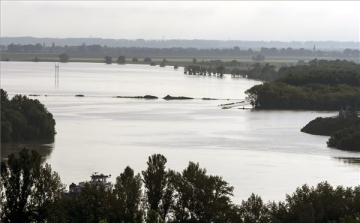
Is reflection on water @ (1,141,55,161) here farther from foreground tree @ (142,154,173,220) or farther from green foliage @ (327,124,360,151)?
foreground tree @ (142,154,173,220)

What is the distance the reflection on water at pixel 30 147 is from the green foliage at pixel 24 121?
0.40 meters

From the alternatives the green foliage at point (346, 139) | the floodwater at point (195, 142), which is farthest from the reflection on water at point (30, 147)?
the green foliage at point (346, 139)

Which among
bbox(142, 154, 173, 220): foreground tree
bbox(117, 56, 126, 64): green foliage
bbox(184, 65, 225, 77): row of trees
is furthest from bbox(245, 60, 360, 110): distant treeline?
bbox(117, 56, 126, 64): green foliage

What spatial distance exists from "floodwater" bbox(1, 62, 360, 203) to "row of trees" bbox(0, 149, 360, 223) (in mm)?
2206

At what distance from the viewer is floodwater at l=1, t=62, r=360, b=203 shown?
18.1 meters

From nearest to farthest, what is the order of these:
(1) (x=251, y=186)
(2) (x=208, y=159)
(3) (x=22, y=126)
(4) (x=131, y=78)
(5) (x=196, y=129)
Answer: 1. (1) (x=251, y=186)
2. (2) (x=208, y=159)
3. (3) (x=22, y=126)
4. (5) (x=196, y=129)
5. (4) (x=131, y=78)

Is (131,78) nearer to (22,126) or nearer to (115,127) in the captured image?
(115,127)

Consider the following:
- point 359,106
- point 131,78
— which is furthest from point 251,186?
point 131,78

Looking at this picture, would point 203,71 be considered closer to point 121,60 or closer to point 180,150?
point 121,60

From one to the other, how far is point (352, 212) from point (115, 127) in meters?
14.1

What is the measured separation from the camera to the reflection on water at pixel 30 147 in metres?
20.5

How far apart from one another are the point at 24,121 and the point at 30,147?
1558 millimetres

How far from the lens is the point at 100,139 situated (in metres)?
23.3

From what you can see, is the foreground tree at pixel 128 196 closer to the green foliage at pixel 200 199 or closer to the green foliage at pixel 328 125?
the green foliage at pixel 200 199
